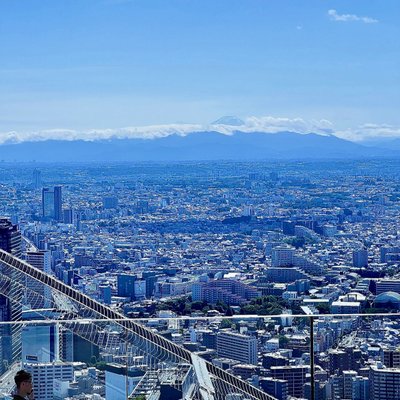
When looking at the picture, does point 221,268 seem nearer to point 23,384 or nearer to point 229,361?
point 229,361

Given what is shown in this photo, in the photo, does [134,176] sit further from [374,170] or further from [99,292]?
[99,292]

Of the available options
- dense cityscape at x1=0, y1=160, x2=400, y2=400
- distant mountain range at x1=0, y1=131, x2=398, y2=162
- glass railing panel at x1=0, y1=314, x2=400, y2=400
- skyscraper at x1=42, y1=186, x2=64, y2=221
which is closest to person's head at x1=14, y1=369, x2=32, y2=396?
glass railing panel at x1=0, y1=314, x2=400, y2=400

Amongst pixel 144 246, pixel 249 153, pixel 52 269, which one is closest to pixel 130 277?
pixel 52 269

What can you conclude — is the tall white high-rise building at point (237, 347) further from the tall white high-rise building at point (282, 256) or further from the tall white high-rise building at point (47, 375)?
the tall white high-rise building at point (282, 256)

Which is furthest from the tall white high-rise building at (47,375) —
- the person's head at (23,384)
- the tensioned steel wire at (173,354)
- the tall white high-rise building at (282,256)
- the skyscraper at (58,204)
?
the skyscraper at (58,204)

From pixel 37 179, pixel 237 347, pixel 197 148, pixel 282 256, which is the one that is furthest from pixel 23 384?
pixel 197 148

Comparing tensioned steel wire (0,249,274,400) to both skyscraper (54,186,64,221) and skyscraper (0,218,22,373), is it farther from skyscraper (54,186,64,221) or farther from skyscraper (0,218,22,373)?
skyscraper (54,186,64,221)

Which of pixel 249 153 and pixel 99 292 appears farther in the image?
pixel 249 153
